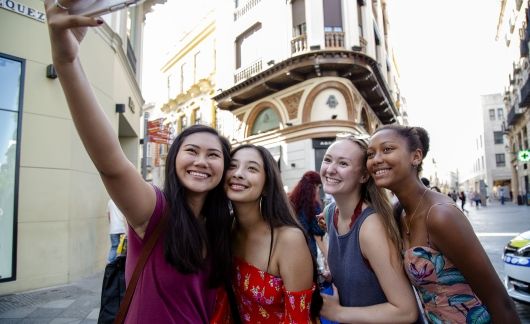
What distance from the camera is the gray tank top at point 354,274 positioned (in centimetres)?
179

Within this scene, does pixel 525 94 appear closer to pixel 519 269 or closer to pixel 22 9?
pixel 519 269

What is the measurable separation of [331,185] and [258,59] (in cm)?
1683

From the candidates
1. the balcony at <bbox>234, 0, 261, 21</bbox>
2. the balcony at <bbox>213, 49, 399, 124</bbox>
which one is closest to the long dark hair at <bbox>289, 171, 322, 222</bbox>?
the balcony at <bbox>213, 49, 399, 124</bbox>

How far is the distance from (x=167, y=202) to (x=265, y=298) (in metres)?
0.73

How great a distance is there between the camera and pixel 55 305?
520cm

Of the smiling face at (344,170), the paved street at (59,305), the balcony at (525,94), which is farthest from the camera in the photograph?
the balcony at (525,94)

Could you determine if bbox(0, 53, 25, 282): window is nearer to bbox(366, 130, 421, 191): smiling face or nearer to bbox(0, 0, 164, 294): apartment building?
bbox(0, 0, 164, 294): apartment building

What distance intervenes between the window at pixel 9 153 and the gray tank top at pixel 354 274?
6029mm

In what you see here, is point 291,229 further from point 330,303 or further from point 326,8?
point 326,8

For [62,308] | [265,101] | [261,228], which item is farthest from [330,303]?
[265,101]

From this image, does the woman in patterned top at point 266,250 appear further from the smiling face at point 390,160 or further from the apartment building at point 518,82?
the apartment building at point 518,82

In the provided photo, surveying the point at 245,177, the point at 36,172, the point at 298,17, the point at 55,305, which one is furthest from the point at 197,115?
the point at 245,177

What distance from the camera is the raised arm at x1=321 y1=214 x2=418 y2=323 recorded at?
1.67 metres

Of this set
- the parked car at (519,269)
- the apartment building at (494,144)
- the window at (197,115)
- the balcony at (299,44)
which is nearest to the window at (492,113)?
the apartment building at (494,144)
